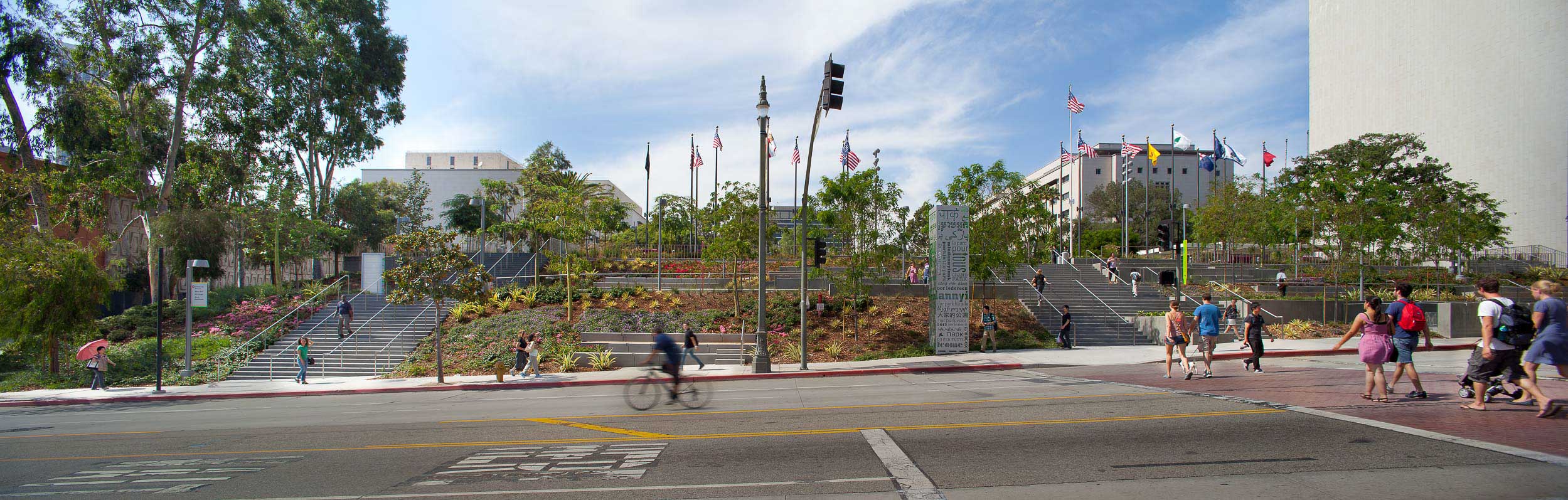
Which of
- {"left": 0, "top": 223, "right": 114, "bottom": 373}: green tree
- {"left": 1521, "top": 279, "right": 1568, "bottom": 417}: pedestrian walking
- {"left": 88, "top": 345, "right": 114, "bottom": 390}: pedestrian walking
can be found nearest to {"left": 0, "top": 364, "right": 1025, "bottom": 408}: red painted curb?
{"left": 88, "top": 345, "right": 114, "bottom": 390}: pedestrian walking

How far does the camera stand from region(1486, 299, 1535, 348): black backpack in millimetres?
8086

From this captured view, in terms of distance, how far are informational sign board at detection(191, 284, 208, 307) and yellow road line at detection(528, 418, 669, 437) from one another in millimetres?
16738

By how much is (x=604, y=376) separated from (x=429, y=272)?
214 inches

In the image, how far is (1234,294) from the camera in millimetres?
28188

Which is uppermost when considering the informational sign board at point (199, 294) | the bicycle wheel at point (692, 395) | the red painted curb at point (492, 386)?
the informational sign board at point (199, 294)

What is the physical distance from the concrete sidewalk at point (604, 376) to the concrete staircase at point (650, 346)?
1.24 meters

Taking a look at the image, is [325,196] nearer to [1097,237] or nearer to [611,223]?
[611,223]

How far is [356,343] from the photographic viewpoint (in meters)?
25.2

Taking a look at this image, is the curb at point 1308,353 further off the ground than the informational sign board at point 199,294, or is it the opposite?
the informational sign board at point 199,294

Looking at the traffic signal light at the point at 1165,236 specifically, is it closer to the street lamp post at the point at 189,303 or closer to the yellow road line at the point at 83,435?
the yellow road line at the point at 83,435

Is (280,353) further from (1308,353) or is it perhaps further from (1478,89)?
(1478,89)

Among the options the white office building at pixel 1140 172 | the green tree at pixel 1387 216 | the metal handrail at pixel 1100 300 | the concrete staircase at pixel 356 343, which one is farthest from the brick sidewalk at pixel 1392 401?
the white office building at pixel 1140 172

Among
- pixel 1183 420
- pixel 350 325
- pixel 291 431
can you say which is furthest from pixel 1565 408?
pixel 350 325

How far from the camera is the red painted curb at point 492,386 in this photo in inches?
704
